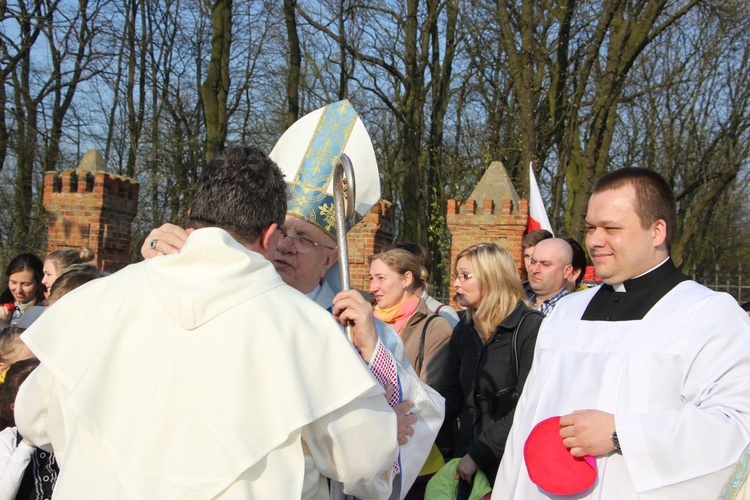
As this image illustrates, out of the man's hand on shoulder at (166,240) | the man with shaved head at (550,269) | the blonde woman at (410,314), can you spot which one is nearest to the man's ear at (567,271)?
the man with shaved head at (550,269)

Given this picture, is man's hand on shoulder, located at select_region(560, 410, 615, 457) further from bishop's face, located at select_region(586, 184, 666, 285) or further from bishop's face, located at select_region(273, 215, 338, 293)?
bishop's face, located at select_region(273, 215, 338, 293)

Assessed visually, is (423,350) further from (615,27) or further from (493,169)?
(615,27)

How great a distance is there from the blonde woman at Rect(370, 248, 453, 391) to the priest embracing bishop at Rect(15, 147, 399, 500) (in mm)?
2426

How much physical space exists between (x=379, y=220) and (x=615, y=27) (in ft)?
21.3

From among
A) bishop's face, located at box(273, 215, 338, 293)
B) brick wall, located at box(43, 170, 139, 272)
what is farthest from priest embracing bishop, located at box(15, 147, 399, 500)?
brick wall, located at box(43, 170, 139, 272)

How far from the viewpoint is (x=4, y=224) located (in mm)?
17797

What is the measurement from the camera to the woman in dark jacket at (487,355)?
393 centimetres

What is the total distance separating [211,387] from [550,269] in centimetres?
372

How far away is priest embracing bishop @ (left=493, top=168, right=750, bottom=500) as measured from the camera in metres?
2.64

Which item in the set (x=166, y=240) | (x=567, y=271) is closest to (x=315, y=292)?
(x=166, y=240)

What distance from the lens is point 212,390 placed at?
1.96 meters

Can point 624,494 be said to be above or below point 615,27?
below

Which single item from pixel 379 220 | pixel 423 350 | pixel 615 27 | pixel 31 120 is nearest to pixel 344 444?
pixel 423 350

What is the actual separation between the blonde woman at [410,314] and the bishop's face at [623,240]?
167cm
